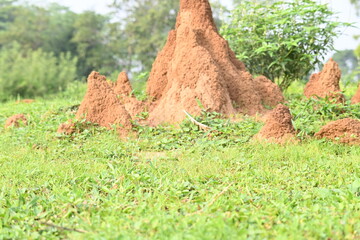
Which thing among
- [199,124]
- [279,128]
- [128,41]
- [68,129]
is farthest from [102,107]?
[128,41]

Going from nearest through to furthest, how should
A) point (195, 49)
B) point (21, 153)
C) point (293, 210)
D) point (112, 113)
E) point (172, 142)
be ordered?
point (293, 210), point (21, 153), point (172, 142), point (112, 113), point (195, 49)

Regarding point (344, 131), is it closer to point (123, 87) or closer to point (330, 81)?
point (330, 81)

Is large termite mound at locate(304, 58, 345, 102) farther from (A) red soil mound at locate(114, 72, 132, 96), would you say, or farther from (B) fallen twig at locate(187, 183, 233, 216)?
(B) fallen twig at locate(187, 183, 233, 216)

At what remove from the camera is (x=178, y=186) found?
400 cm

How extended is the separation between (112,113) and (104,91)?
0.45 meters

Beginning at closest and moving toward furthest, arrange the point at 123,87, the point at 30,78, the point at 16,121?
the point at 16,121, the point at 123,87, the point at 30,78

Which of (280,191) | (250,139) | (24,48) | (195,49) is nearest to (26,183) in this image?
(280,191)

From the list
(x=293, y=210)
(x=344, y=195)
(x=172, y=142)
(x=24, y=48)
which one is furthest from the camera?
(x=24, y=48)

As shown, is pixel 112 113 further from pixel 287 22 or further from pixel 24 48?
pixel 24 48

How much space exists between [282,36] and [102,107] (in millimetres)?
4910

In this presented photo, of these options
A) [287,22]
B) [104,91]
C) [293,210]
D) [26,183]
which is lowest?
[26,183]

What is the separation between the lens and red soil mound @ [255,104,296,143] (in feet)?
18.3

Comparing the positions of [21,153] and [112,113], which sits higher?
[112,113]

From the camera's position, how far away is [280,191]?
383cm
